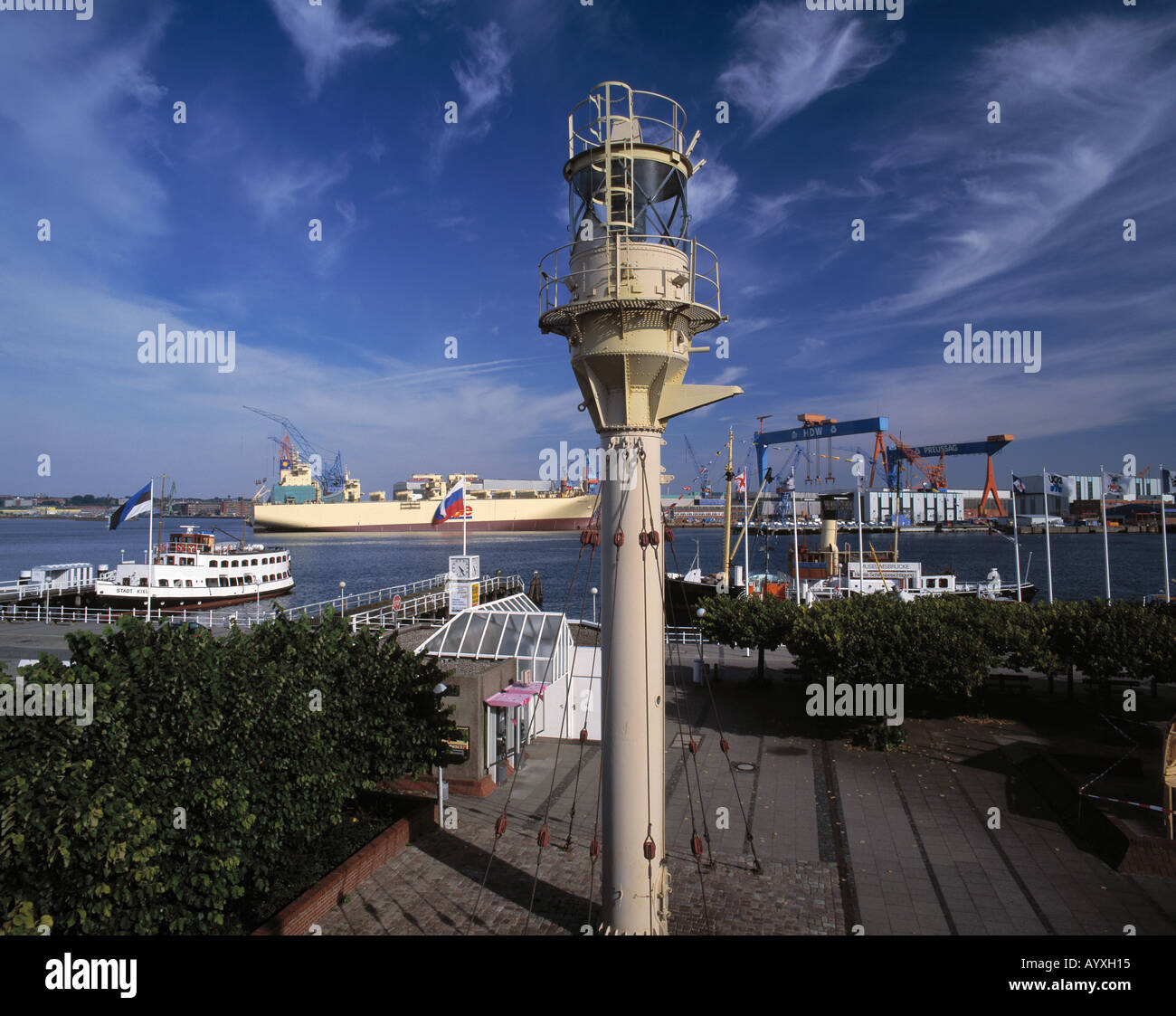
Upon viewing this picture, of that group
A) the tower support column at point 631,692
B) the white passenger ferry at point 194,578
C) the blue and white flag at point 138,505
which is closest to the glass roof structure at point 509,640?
the tower support column at point 631,692

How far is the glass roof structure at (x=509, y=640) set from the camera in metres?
16.6

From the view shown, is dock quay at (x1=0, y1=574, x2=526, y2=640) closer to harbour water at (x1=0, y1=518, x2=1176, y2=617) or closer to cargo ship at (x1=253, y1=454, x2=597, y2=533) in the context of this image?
harbour water at (x1=0, y1=518, x2=1176, y2=617)

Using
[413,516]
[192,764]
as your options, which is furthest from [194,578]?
[413,516]

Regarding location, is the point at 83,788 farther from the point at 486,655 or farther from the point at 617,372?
the point at 486,655

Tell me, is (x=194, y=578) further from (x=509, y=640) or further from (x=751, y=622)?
(x=751, y=622)

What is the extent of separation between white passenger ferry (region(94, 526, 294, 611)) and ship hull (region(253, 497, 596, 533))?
82506mm

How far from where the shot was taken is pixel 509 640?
55.5 feet

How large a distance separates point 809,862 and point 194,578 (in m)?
47.3

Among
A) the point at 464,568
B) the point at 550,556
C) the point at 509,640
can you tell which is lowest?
the point at 550,556

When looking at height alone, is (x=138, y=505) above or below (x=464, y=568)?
above

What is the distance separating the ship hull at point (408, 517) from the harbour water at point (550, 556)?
7.18ft

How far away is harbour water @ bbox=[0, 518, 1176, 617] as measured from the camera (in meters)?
64.2
